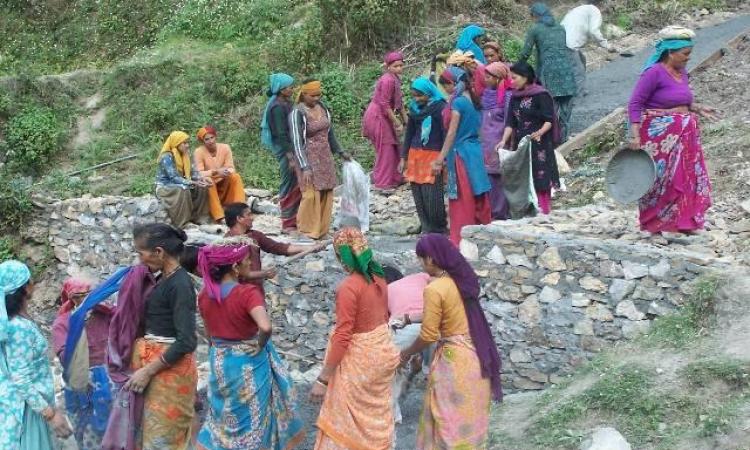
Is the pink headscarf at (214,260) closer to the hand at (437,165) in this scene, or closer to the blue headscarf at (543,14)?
the hand at (437,165)

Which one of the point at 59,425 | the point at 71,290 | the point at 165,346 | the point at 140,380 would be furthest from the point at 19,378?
the point at 71,290

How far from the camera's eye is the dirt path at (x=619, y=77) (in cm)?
1163

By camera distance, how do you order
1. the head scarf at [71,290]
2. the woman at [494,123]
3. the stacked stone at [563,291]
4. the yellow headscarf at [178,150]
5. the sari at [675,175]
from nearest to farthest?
the head scarf at [71,290] < the stacked stone at [563,291] < the sari at [675,175] < the woman at [494,123] < the yellow headscarf at [178,150]

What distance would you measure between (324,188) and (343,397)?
3.97 meters

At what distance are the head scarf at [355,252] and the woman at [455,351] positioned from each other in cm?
26

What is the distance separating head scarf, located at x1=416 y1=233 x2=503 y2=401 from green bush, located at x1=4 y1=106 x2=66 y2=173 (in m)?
9.55

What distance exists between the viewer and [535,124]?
8.05 m

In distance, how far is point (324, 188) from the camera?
874 cm

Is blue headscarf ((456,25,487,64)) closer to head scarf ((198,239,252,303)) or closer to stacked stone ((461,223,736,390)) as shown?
stacked stone ((461,223,736,390))

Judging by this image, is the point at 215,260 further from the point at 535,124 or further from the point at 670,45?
the point at 535,124

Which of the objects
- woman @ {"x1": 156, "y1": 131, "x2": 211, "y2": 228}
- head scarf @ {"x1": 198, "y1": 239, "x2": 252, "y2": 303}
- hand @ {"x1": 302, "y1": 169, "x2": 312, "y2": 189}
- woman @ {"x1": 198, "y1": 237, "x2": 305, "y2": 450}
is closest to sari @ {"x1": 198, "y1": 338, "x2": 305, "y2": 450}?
woman @ {"x1": 198, "y1": 237, "x2": 305, "y2": 450}

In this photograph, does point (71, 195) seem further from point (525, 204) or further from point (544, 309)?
point (544, 309)

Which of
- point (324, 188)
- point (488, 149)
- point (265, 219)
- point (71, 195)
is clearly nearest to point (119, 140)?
point (71, 195)

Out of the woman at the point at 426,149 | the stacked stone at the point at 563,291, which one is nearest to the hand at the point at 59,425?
the stacked stone at the point at 563,291
